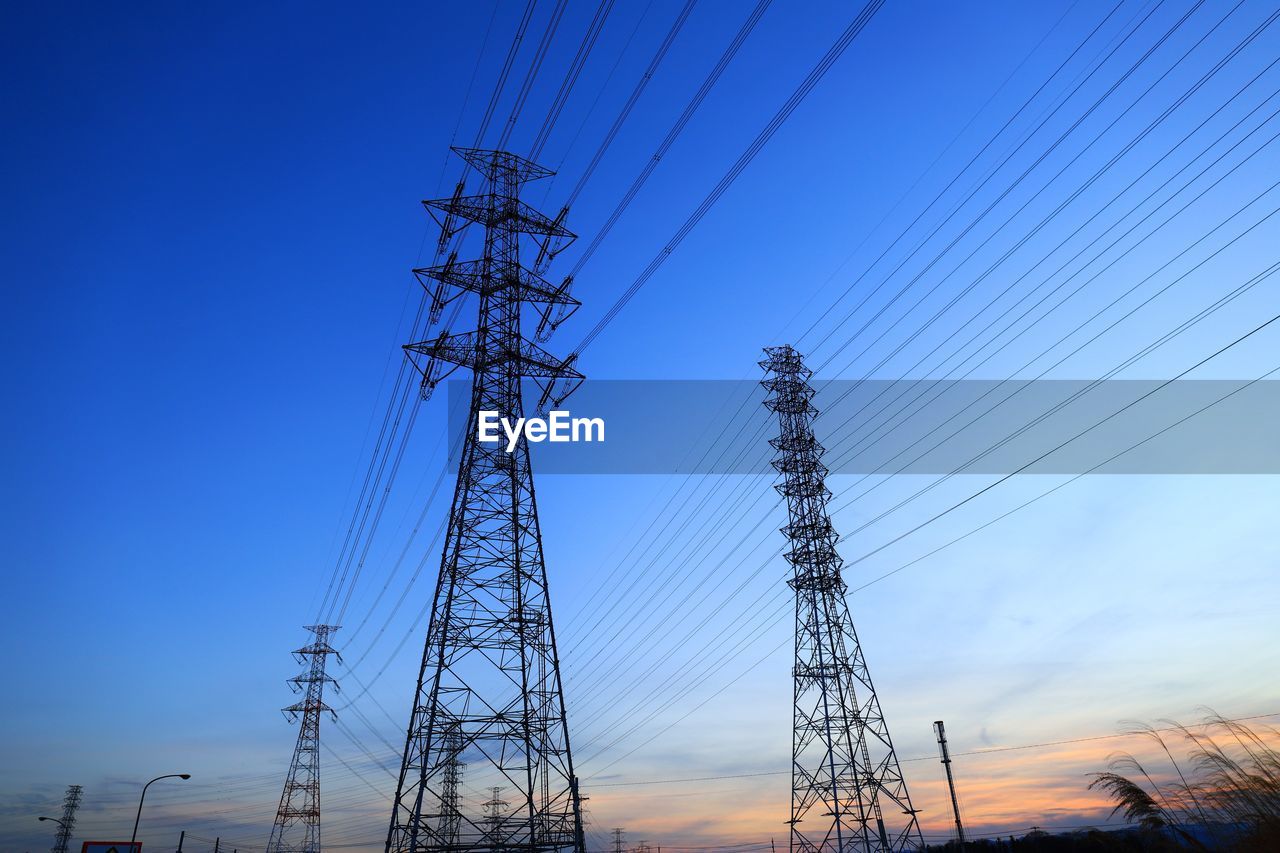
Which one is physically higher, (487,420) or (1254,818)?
(487,420)

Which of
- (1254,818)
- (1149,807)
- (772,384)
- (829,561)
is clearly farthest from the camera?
(772,384)

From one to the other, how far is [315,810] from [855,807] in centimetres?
4565

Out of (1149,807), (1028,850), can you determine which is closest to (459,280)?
(1149,807)

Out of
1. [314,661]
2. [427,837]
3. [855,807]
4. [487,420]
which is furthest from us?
[314,661]

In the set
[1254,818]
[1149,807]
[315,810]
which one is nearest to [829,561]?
[1149,807]

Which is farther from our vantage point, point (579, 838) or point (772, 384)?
point (772, 384)

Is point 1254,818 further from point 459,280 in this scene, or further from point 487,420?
point 459,280

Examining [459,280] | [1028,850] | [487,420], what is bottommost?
[1028,850]

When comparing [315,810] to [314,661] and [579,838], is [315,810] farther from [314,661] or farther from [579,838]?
[579,838]

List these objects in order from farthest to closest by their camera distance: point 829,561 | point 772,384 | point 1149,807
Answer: point 772,384 < point 829,561 < point 1149,807

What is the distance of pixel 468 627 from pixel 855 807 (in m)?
18.5

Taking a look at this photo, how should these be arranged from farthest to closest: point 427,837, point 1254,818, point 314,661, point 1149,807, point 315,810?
point 314,661 < point 315,810 < point 427,837 < point 1149,807 < point 1254,818

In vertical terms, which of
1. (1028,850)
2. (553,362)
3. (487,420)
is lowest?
(1028,850)

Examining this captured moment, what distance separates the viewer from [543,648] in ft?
77.5
